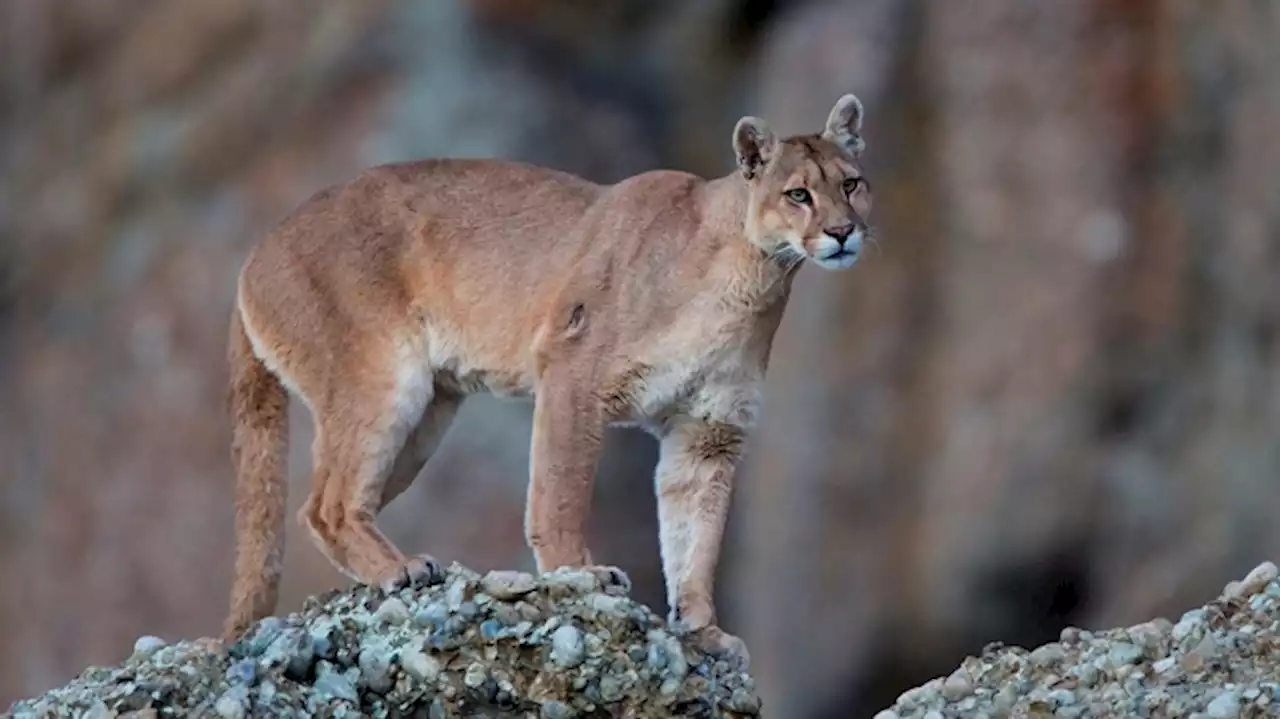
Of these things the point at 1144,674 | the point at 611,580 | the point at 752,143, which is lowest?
the point at 1144,674

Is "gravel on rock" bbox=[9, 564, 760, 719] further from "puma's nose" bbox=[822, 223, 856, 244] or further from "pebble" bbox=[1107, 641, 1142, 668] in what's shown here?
"puma's nose" bbox=[822, 223, 856, 244]

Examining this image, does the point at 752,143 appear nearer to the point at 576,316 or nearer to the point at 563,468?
the point at 576,316

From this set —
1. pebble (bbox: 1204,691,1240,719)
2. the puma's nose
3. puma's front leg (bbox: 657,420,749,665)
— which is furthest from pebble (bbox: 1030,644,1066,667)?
the puma's nose

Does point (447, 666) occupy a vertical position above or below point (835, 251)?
below

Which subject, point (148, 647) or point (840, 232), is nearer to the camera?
point (148, 647)

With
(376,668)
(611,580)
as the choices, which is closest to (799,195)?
(611,580)

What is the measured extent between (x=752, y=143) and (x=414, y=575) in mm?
1311

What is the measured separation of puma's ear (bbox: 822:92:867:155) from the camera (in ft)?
15.7

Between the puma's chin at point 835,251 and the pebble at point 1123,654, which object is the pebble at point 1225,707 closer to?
the pebble at point 1123,654

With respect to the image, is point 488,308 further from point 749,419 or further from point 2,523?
point 2,523

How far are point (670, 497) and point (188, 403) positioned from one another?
2878mm

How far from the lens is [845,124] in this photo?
15.8 feet

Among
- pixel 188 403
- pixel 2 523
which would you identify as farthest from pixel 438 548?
pixel 2 523

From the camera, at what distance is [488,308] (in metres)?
4.89
